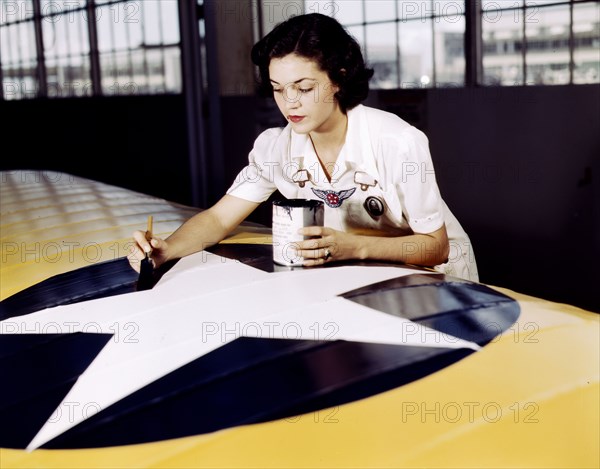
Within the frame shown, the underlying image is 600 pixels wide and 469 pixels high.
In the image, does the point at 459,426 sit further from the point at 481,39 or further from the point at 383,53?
the point at 383,53

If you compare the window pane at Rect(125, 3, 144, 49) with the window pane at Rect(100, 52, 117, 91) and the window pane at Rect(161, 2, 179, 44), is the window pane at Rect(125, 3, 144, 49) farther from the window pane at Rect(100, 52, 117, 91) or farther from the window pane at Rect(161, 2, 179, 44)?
the window pane at Rect(161, 2, 179, 44)

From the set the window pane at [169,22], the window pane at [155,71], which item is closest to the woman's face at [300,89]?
the window pane at [169,22]

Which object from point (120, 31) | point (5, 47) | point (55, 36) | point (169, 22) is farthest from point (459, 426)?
point (5, 47)

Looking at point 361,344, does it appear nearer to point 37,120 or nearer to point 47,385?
point 47,385

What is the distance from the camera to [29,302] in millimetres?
1222

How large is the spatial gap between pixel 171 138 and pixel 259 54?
3.82 metres

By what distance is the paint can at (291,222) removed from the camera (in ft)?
3.99

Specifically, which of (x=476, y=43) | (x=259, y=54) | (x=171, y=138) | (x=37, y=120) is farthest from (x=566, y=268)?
(x=37, y=120)

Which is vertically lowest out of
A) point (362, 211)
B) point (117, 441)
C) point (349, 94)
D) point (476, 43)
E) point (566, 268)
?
point (566, 268)

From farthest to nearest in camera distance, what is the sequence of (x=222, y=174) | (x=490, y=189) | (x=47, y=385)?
(x=222, y=174)
(x=490, y=189)
(x=47, y=385)

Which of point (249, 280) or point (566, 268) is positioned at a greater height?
point (249, 280)

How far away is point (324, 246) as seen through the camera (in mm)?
1264

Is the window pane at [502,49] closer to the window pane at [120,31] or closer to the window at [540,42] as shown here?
the window at [540,42]

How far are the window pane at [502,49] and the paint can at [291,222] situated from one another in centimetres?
224
